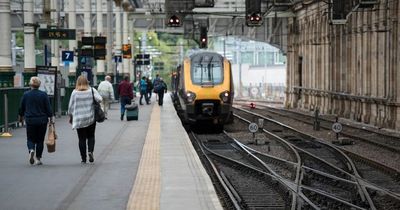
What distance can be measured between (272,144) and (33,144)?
1143cm

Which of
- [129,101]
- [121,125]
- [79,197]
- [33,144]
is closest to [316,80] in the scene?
[129,101]

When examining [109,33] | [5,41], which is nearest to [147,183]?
[5,41]

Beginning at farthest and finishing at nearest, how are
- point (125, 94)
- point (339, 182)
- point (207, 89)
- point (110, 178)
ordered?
point (125, 94), point (207, 89), point (339, 182), point (110, 178)

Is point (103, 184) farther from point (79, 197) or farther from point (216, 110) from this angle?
point (216, 110)

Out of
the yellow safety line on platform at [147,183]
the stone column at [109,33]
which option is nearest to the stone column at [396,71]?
the yellow safety line on platform at [147,183]

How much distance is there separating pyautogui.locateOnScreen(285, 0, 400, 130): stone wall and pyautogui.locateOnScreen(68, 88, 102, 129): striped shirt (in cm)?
1794

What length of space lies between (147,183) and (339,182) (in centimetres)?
450

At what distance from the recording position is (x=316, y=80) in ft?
167

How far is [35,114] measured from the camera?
1516 centimetres

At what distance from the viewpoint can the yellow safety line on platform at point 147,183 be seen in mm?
10516

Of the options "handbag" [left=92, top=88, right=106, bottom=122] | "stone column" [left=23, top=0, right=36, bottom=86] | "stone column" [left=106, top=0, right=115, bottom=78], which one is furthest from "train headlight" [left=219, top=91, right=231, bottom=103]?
"stone column" [left=106, top=0, right=115, bottom=78]

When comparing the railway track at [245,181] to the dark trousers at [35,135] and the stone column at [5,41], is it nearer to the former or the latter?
the dark trousers at [35,135]

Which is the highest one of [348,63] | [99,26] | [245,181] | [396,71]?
[99,26]

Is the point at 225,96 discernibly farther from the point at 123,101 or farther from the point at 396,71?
the point at 396,71
